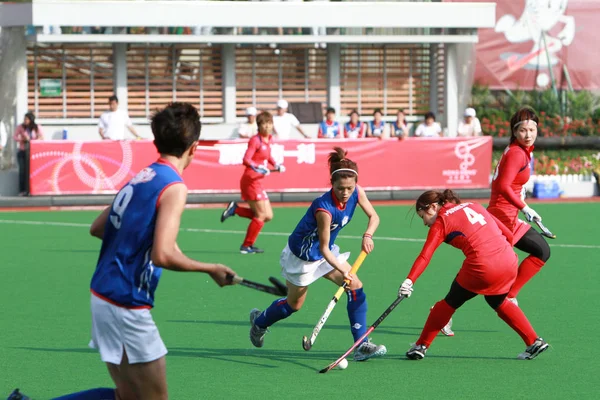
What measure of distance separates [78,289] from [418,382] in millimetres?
5062

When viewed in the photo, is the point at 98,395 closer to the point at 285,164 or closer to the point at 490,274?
the point at 490,274

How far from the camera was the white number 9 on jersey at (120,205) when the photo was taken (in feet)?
16.0

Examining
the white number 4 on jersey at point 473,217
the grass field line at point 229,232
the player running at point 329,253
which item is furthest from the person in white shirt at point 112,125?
the white number 4 on jersey at point 473,217

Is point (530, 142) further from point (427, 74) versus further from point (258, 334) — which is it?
point (427, 74)

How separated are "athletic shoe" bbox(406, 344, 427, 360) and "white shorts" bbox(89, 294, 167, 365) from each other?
10.9ft

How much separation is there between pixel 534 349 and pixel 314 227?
5.90 ft

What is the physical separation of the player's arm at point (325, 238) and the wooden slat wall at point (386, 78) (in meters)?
20.2

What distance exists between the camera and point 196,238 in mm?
16094

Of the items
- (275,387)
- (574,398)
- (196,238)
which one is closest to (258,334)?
(275,387)

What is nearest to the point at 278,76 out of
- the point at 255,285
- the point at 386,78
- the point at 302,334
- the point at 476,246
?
the point at 386,78

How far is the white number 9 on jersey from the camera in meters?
4.88

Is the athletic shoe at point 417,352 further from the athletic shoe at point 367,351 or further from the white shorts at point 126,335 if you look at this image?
the white shorts at point 126,335

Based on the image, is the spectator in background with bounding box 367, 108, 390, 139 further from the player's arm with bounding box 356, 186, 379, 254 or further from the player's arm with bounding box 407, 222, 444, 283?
the player's arm with bounding box 407, 222, 444, 283

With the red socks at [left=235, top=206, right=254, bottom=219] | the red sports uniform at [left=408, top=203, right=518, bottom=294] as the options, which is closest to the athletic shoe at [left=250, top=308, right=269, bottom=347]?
the red sports uniform at [left=408, top=203, right=518, bottom=294]
